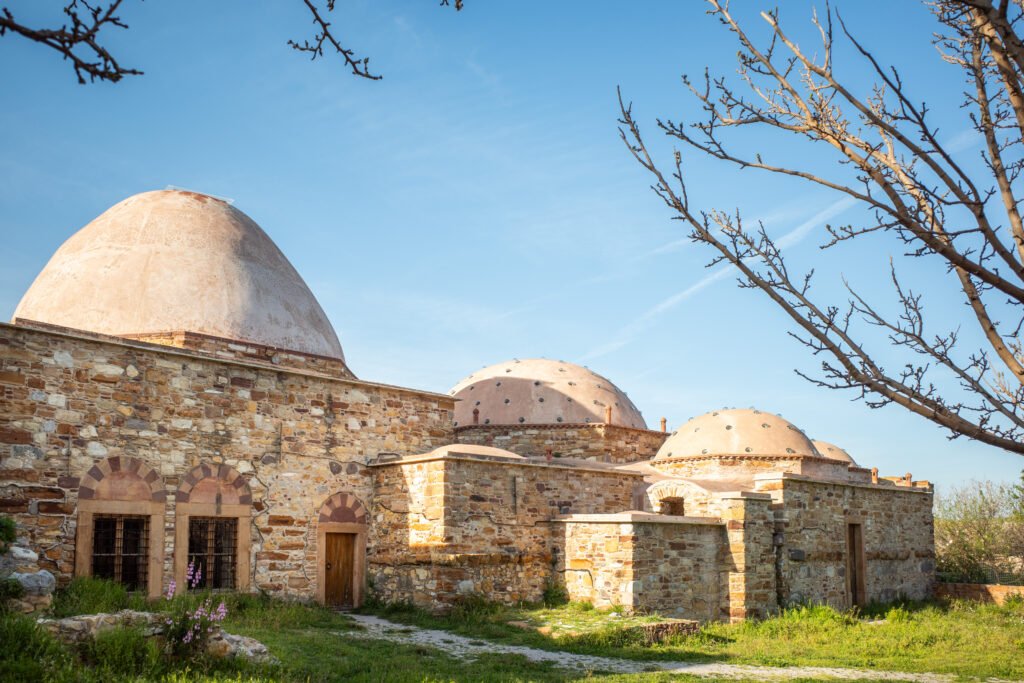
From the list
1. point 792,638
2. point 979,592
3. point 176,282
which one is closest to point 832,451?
point 979,592

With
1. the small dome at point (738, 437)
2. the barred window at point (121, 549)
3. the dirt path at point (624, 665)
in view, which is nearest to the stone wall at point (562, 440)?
the small dome at point (738, 437)

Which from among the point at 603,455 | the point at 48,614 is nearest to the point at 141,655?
the point at 48,614

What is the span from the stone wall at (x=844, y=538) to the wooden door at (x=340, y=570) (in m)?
7.02

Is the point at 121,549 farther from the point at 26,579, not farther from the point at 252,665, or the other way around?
the point at 252,665

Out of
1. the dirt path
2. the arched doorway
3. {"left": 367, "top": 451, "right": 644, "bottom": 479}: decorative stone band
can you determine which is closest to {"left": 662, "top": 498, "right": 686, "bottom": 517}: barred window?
{"left": 367, "top": 451, "right": 644, "bottom": 479}: decorative stone band

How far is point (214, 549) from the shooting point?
483 inches

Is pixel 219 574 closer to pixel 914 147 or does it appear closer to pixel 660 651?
pixel 660 651

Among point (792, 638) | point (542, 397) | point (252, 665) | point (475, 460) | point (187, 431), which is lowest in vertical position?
point (792, 638)

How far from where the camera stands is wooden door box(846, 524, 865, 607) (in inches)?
679

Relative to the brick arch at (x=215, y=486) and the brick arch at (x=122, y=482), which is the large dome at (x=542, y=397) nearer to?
the brick arch at (x=215, y=486)

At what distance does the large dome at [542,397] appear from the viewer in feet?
65.7

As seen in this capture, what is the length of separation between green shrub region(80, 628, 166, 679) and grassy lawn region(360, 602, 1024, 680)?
15.4 ft

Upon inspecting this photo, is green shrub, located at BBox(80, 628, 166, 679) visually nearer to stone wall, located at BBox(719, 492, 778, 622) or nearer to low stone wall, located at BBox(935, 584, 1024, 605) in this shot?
stone wall, located at BBox(719, 492, 778, 622)

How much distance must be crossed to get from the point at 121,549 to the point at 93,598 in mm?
1198
